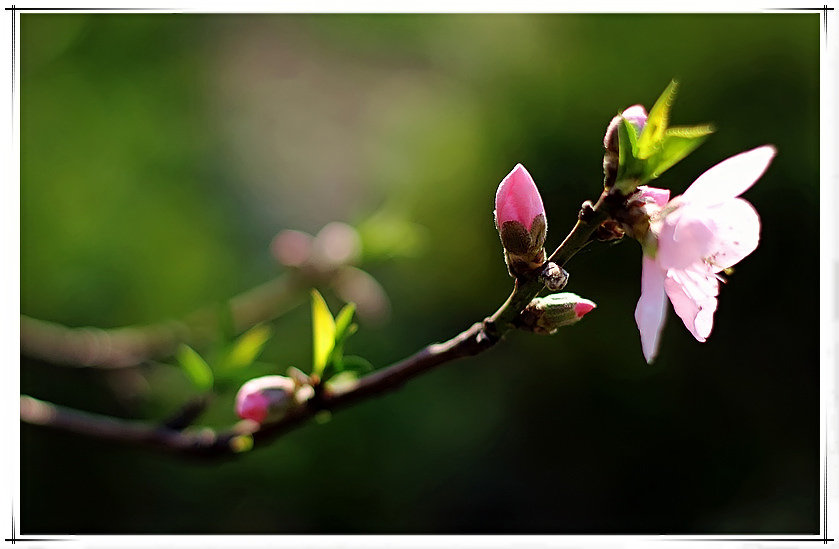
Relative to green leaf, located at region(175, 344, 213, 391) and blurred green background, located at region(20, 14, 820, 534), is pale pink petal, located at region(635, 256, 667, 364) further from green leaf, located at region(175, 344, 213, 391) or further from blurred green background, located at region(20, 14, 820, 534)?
blurred green background, located at region(20, 14, 820, 534)

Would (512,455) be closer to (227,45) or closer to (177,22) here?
(177,22)

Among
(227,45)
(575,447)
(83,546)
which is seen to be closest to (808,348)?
(575,447)

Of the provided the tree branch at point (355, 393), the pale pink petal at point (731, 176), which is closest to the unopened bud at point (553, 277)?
the tree branch at point (355, 393)

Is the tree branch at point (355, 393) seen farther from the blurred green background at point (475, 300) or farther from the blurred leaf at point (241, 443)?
the blurred green background at point (475, 300)

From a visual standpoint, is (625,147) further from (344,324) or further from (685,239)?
(344,324)

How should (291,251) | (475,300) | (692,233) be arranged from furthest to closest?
(475,300) < (291,251) < (692,233)

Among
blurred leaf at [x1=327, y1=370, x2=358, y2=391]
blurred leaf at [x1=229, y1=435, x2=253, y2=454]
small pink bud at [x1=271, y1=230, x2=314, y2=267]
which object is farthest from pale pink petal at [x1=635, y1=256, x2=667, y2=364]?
small pink bud at [x1=271, y1=230, x2=314, y2=267]

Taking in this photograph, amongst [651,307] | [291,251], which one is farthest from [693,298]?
[291,251]
